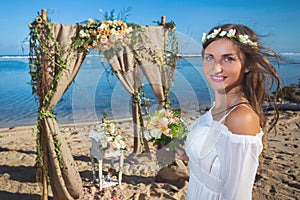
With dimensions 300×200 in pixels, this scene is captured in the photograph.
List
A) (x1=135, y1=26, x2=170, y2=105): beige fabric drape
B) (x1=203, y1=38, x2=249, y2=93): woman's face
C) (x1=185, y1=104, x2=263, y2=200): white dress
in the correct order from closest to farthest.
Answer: (x1=185, y1=104, x2=263, y2=200): white dress, (x1=203, y1=38, x2=249, y2=93): woman's face, (x1=135, y1=26, x2=170, y2=105): beige fabric drape

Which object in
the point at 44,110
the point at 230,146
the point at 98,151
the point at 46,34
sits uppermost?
the point at 46,34

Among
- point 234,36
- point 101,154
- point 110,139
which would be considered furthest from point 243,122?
point 101,154

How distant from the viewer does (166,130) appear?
2068 mm

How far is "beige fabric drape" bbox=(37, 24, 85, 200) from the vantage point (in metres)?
3.60

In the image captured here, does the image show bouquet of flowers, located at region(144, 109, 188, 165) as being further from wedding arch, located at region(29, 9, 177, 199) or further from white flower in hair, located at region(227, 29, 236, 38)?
wedding arch, located at region(29, 9, 177, 199)

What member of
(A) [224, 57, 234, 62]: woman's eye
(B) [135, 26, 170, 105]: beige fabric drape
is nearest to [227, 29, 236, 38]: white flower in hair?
(A) [224, 57, 234, 62]: woman's eye

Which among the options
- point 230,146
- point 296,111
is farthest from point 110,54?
point 296,111

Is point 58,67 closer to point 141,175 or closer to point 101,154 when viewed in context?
point 101,154

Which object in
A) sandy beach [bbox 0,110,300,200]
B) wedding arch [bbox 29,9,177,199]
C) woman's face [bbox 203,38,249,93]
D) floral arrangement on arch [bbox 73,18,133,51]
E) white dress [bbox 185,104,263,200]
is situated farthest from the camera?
sandy beach [bbox 0,110,300,200]

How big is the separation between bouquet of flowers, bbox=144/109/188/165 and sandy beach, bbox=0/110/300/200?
224cm

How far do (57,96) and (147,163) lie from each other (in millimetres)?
2489

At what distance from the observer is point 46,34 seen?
11.6 feet

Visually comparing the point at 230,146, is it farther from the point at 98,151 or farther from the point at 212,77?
the point at 98,151

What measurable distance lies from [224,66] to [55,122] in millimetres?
2880
